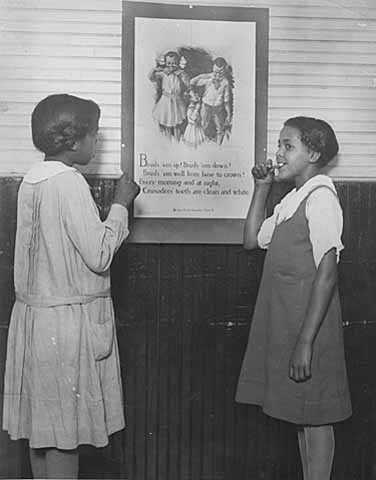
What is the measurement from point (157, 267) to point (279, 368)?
323 millimetres

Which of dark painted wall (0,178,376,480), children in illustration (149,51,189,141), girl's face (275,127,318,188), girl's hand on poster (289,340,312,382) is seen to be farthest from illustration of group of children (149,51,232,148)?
girl's hand on poster (289,340,312,382)

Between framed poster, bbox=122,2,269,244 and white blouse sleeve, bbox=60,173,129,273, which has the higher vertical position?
framed poster, bbox=122,2,269,244

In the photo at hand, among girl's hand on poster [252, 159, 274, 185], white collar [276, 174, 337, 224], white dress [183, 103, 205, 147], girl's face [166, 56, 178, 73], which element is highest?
girl's face [166, 56, 178, 73]

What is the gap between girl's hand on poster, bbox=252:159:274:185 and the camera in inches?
59.6

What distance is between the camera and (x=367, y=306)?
1.58m

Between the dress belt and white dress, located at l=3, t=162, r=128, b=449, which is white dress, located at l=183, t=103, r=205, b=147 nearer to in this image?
white dress, located at l=3, t=162, r=128, b=449

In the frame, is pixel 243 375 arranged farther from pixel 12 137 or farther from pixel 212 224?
pixel 12 137

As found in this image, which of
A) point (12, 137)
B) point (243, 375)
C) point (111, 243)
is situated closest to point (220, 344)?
point (243, 375)

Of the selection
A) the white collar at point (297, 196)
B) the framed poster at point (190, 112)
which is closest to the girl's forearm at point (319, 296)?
the white collar at point (297, 196)

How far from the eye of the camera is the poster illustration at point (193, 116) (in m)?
1.49

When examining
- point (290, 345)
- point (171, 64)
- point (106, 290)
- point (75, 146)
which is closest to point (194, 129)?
point (171, 64)

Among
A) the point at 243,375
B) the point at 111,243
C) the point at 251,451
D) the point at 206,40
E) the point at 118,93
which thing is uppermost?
the point at 206,40

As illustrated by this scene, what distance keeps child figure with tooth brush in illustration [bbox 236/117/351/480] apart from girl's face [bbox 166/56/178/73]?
0.25 m

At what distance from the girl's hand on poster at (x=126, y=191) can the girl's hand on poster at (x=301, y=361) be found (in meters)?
0.44
